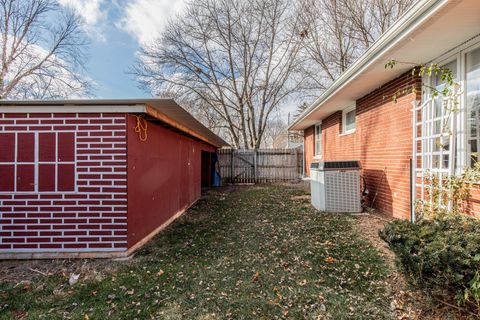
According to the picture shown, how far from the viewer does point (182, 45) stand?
1823cm

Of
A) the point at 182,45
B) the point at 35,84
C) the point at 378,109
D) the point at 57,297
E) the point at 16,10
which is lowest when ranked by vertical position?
the point at 57,297

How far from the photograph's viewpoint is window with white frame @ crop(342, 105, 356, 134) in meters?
8.02

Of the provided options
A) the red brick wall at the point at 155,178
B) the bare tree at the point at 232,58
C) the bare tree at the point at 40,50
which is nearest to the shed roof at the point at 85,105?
the red brick wall at the point at 155,178

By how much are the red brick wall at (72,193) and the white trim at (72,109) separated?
0.08 m

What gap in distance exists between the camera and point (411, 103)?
4.76m

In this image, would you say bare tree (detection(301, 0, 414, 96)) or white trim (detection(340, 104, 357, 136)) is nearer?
white trim (detection(340, 104, 357, 136))

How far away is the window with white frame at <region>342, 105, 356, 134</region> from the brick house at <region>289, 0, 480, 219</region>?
0.42 meters

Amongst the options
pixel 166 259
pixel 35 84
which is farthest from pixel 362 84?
pixel 35 84

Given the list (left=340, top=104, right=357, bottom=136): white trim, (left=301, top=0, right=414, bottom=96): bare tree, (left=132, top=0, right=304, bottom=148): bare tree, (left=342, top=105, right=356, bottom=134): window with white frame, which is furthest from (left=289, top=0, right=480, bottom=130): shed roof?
(left=132, top=0, right=304, bottom=148): bare tree

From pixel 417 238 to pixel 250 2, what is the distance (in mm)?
18768

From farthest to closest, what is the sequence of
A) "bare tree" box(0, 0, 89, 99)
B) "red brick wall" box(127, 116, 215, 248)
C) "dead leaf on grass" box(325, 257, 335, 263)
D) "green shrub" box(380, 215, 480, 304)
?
"bare tree" box(0, 0, 89, 99), "red brick wall" box(127, 116, 215, 248), "dead leaf on grass" box(325, 257, 335, 263), "green shrub" box(380, 215, 480, 304)

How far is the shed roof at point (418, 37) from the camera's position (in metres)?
2.86

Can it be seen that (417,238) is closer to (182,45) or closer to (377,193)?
(377,193)

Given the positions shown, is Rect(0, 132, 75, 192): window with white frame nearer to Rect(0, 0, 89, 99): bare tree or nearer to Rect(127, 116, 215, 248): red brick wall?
Rect(127, 116, 215, 248): red brick wall
